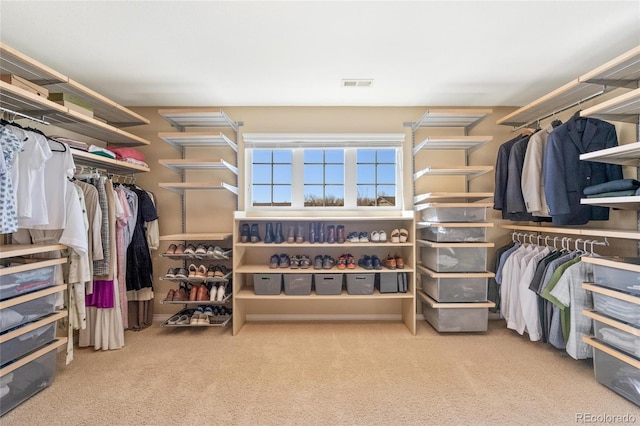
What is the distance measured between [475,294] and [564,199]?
1125mm

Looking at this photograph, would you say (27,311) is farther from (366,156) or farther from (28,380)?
(366,156)

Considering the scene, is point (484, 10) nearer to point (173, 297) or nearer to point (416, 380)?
point (416, 380)

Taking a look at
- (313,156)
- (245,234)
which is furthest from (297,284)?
(313,156)

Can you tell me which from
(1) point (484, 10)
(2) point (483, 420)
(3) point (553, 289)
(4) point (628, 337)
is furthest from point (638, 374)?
(1) point (484, 10)

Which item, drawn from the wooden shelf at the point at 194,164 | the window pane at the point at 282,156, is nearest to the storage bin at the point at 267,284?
the wooden shelf at the point at 194,164

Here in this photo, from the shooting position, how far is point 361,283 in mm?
2959

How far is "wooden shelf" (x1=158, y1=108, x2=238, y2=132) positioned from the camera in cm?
284

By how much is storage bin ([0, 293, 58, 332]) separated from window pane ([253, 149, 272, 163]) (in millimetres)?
2156

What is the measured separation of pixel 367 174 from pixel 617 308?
233 centimetres

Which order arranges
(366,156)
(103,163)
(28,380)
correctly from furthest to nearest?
(366,156)
(103,163)
(28,380)

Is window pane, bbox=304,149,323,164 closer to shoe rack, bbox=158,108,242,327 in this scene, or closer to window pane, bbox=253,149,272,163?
window pane, bbox=253,149,272,163

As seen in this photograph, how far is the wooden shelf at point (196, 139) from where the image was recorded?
9.48ft

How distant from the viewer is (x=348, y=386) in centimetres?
202

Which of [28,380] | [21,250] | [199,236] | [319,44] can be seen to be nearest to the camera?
[21,250]
